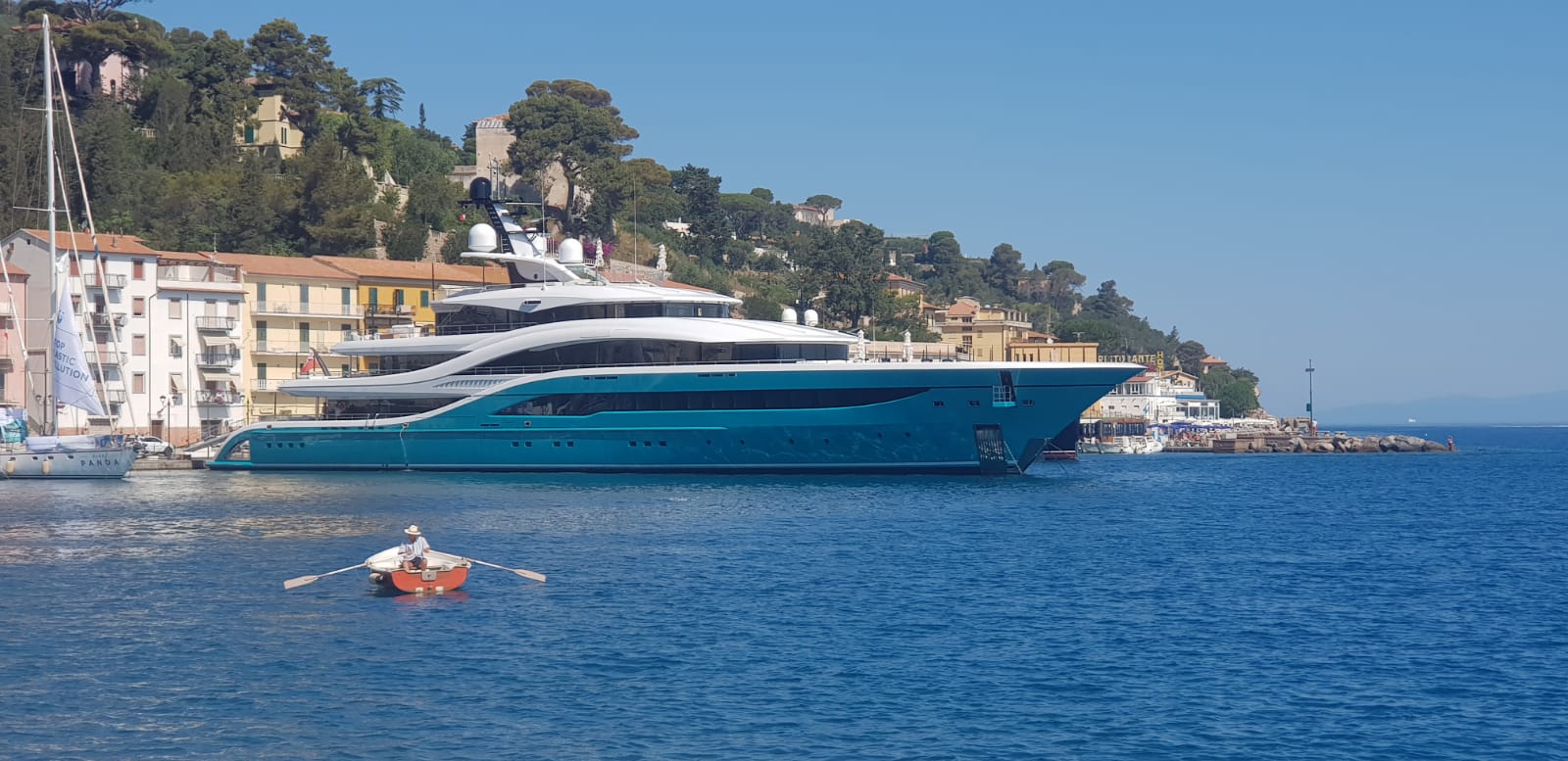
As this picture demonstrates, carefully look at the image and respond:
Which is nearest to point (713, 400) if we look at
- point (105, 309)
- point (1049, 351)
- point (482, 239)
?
point (482, 239)

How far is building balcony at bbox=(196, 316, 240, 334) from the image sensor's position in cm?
7150

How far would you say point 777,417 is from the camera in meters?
50.3

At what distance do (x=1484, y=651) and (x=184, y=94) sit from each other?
86.9 m

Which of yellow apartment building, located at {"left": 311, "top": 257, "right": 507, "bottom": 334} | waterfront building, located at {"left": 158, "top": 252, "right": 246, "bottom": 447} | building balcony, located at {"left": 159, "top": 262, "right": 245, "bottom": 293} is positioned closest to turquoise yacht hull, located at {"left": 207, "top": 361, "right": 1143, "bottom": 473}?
waterfront building, located at {"left": 158, "top": 252, "right": 246, "bottom": 447}

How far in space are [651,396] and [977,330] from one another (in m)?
64.3

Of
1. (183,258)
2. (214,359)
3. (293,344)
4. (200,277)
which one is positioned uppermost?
(183,258)

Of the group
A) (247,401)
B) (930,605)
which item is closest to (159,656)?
(930,605)

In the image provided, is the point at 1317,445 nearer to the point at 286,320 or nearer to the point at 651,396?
the point at 286,320

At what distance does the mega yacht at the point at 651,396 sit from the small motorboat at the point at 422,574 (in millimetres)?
22291

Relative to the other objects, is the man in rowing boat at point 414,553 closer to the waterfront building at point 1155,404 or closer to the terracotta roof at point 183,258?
→ the terracotta roof at point 183,258

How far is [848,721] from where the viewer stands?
19.6 meters

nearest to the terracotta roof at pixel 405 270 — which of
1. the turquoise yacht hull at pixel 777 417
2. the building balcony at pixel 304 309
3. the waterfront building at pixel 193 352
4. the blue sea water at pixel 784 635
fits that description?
the building balcony at pixel 304 309

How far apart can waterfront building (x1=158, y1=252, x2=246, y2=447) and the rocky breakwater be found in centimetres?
6749

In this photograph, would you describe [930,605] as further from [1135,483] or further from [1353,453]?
[1353,453]
